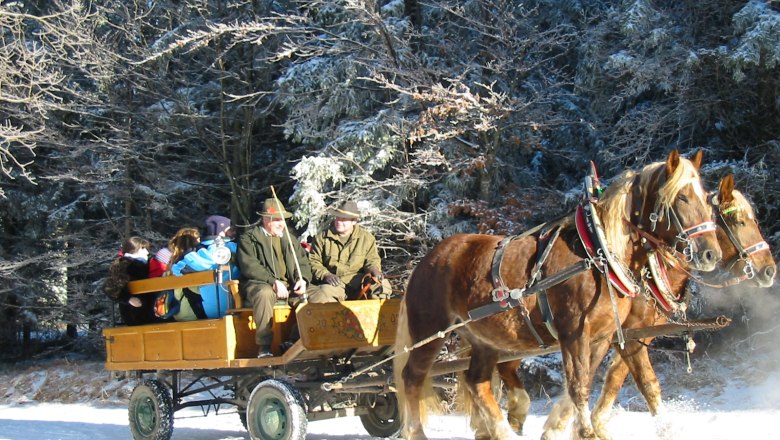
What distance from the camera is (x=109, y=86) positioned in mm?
14883

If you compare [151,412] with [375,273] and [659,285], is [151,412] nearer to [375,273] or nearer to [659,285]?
[375,273]

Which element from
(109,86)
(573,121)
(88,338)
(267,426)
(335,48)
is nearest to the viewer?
(267,426)

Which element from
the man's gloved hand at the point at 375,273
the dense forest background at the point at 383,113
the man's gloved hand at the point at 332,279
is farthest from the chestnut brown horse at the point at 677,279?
the dense forest background at the point at 383,113

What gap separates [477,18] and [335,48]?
2.13 m

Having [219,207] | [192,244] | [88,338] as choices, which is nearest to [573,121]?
[192,244]

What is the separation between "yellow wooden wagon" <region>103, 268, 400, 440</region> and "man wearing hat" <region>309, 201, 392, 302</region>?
396 millimetres

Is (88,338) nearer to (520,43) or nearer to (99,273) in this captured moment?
(99,273)

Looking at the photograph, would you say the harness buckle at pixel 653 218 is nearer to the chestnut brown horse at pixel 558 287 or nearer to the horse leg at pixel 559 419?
the chestnut brown horse at pixel 558 287

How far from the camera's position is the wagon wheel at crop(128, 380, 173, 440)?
7312mm

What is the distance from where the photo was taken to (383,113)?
1148cm

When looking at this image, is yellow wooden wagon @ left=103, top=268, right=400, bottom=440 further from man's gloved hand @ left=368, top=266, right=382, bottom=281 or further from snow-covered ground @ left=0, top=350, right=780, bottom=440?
snow-covered ground @ left=0, top=350, right=780, bottom=440

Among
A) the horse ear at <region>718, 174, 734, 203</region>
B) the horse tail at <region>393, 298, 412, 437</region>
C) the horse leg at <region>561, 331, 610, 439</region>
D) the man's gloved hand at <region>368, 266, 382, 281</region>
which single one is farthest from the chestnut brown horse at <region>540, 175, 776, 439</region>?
the man's gloved hand at <region>368, 266, 382, 281</region>

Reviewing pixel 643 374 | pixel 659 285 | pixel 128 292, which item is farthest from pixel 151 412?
pixel 659 285

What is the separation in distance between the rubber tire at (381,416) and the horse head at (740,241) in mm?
3390
